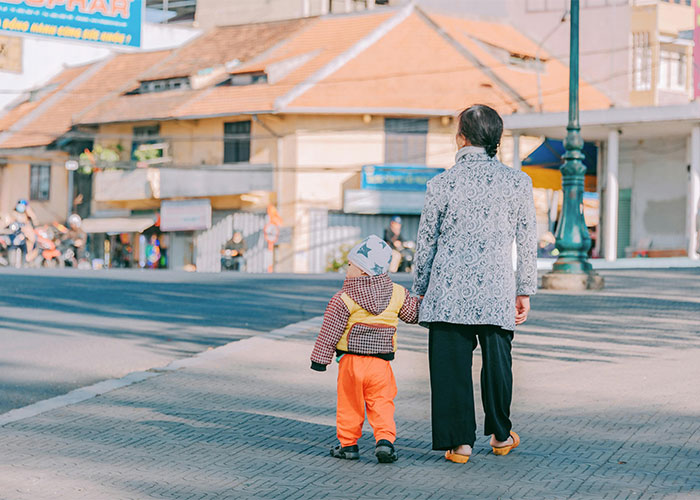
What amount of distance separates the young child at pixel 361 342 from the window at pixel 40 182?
139 ft

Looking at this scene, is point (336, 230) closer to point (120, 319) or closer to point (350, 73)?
point (350, 73)

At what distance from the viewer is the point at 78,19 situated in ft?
67.3

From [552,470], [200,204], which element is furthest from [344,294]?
[200,204]

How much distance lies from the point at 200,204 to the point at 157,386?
3227cm

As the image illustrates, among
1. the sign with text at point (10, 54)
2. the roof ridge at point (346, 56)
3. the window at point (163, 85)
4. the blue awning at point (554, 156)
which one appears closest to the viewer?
the blue awning at point (554, 156)

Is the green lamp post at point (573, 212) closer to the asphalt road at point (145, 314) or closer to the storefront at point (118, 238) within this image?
the asphalt road at point (145, 314)

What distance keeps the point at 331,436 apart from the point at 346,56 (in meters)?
32.7

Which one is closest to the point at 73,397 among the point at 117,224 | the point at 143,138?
the point at 143,138

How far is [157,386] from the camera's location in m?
7.81

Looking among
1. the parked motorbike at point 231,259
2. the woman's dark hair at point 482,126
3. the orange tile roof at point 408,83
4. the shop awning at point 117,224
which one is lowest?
the parked motorbike at point 231,259

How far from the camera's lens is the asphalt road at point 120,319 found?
30.1 ft

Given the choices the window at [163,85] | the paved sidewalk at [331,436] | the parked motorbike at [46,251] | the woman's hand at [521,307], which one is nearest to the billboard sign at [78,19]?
the paved sidewalk at [331,436]

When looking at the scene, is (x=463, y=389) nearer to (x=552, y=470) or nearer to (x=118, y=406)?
(x=552, y=470)

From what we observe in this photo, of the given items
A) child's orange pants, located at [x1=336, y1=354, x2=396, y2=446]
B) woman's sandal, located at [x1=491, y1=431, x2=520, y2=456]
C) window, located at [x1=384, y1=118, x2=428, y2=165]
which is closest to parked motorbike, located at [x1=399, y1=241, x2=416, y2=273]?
window, located at [x1=384, y1=118, x2=428, y2=165]
